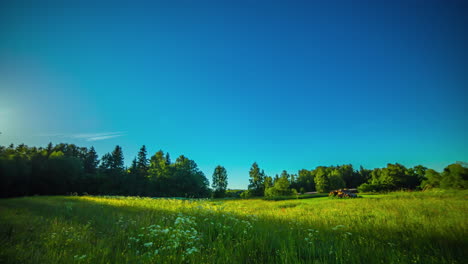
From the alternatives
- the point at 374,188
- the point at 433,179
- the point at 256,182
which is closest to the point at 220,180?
the point at 256,182

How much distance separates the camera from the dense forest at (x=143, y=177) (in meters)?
30.1

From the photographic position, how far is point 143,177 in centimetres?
5838

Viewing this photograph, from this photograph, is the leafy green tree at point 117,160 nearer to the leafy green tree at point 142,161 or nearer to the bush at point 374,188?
the leafy green tree at point 142,161

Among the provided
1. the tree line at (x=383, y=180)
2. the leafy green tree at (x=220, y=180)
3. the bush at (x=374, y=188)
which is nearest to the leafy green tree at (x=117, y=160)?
the leafy green tree at (x=220, y=180)

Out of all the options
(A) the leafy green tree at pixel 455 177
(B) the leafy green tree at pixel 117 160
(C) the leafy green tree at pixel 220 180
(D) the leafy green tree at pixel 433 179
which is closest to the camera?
(A) the leafy green tree at pixel 455 177

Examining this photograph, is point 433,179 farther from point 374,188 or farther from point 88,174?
point 88,174

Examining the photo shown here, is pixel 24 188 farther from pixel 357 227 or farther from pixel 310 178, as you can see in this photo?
pixel 310 178

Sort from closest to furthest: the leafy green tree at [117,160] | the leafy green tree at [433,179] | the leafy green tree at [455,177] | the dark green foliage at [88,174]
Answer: the leafy green tree at [455,177] < the leafy green tree at [433,179] < the dark green foliage at [88,174] < the leafy green tree at [117,160]

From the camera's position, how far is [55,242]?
3453mm

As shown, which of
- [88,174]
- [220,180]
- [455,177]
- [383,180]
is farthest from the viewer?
[220,180]

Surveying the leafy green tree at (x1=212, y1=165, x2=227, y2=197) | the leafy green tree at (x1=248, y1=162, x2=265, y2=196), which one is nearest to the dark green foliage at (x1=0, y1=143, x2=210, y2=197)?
the leafy green tree at (x1=212, y1=165, x2=227, y2=197)

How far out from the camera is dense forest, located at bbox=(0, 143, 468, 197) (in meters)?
30.1

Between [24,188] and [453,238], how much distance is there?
60.4 metres

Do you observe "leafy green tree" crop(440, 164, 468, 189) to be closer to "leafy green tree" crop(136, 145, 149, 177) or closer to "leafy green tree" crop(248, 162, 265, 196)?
"leafy green tree" crop(248, 162, 265, 196)
